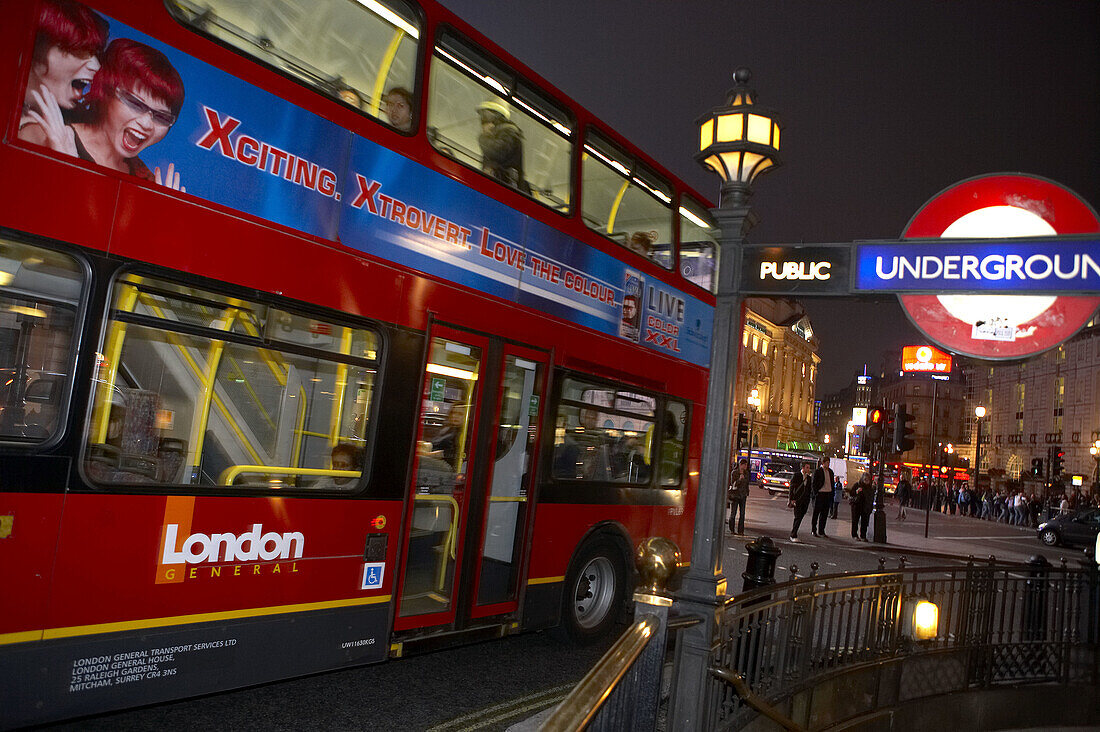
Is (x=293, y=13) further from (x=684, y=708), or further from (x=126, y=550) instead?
(x=684, y=708)

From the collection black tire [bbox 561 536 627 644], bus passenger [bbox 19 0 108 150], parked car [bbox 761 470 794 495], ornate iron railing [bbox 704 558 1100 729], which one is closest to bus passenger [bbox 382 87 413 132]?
bus passenger [bbox 19 0 108 150]

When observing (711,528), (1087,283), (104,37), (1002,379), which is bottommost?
(711,528)

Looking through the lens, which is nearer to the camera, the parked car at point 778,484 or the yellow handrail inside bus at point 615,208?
the yellow handrail inside bus at point 615,208

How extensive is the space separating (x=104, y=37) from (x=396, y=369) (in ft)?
7.90

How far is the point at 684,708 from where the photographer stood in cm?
426

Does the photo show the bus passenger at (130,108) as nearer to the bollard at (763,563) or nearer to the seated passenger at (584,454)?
the seated passenger at (584,454)

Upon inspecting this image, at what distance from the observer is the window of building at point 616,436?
22.9 ft

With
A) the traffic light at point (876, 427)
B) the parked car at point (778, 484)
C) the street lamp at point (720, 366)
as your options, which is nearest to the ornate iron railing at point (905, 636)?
the street lamp at point (720, 366)

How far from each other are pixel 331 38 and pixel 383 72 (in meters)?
0.39

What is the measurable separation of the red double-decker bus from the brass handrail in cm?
247

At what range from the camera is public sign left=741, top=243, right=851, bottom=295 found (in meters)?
4.38

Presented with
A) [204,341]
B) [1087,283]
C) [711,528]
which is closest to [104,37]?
[204,341]

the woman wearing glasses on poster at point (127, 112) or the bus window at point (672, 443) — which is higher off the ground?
the woman wearing glasses on poster at point (127, 112)

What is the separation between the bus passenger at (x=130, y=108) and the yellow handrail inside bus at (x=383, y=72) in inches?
52.0
